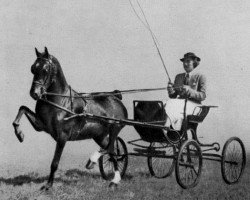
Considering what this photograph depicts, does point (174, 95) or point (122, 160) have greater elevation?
point (174, 95)

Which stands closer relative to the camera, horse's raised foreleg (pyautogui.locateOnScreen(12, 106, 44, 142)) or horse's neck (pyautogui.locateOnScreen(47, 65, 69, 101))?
horse's raised foreleg (pyautogui.locateOnScreen(12, 106, 44, 142))

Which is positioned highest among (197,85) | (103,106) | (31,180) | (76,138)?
(197,85)

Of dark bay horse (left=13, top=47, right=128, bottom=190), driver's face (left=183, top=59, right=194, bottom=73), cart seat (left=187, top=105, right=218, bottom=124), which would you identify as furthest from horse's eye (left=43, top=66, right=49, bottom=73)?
driver's face (left=183, top=59, right=194, bottom=73)

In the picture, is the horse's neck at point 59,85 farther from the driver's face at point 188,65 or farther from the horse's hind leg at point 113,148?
the driver's face at point 188,65

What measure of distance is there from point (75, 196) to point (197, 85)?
349cm

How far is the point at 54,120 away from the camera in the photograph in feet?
27.6

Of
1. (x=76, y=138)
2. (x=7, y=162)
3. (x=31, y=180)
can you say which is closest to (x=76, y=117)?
(x=76, y=138)

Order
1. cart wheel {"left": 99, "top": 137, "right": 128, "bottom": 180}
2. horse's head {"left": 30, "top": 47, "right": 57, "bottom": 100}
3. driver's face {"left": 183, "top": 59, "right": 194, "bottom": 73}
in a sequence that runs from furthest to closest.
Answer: cart wheel {"left": 99, "top": 137, "right": 128, "bottom": 180} → driver's face {"left": 183, "top": 59, "right": 194, "bottom": 73} → horse's head {"left": 30, "top": 47, "right": 57, "bottom": 100}

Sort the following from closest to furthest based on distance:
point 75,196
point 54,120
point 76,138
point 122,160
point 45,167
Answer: point 75,196
point 54,120
point 76,138
point 122,160
point 45,167

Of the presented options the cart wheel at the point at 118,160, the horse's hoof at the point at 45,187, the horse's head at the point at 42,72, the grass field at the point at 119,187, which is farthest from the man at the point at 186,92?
the horse's hoof at the point at 45,187

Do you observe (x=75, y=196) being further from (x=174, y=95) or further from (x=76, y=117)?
(x=174, y=95)

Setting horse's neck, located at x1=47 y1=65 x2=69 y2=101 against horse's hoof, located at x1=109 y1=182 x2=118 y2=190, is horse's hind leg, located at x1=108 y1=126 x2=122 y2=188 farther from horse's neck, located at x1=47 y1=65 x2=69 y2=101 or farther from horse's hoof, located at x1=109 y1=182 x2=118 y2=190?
horse's neck, located at x1=47 y1=65 x2=69 y2=101

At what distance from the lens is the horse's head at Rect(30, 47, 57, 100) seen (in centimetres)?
788

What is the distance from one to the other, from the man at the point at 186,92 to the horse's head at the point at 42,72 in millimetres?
2424
